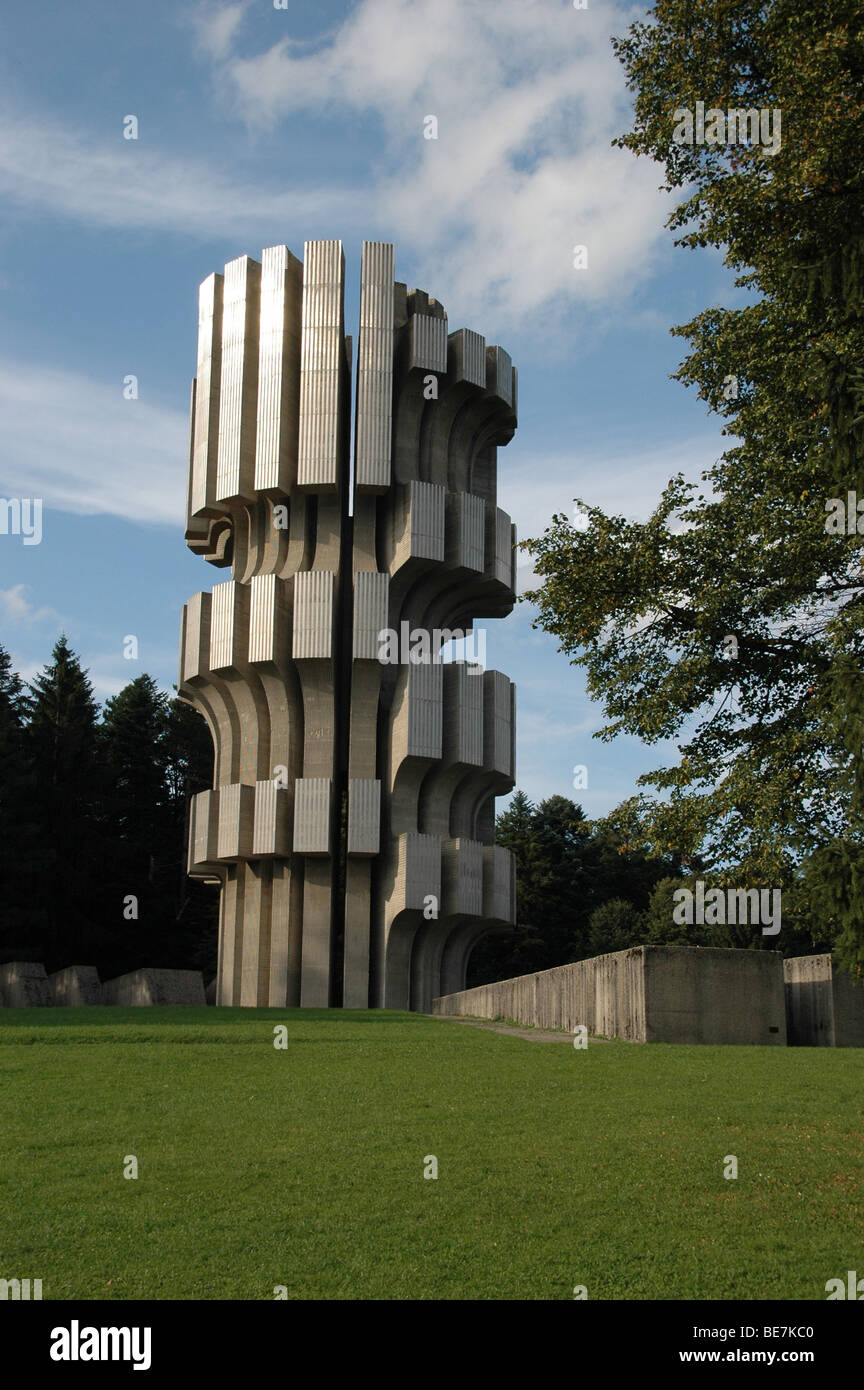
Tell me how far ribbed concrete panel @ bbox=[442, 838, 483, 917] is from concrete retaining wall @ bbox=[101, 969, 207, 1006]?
874cm

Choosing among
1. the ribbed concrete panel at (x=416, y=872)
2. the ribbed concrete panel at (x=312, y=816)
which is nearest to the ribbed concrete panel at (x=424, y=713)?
the ribbed concrete panel at (x=416, y=872)

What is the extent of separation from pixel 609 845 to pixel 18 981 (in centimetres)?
3600

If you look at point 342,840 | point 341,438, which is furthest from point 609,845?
point 341,438

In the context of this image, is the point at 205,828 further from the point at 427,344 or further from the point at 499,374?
the point at 499,374

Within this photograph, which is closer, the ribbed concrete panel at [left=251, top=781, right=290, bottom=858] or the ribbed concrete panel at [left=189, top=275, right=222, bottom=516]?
the ribbed concrete panel at [left=251, top=781, right=290, bottom=858]

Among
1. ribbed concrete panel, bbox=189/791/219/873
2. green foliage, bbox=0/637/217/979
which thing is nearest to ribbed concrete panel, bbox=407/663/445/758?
ribbed concrete panel, bbox=189/791/219/873

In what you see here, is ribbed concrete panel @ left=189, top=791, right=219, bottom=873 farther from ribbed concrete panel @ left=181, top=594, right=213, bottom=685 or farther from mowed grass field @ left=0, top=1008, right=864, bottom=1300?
mowed grass field @ left=0, top=1008, right=864, bottom=1300

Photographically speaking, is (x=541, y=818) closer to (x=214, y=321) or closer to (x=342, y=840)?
(x=342, y=840)

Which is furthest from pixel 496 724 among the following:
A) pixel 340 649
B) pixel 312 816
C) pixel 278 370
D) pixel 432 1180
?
pixel 432 1180

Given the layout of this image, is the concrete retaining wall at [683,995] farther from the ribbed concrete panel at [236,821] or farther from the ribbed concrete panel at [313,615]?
the ribbed concrete panel at [236,821]

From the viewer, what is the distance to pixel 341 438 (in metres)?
40.9

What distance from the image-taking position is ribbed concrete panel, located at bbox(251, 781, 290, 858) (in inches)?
1490

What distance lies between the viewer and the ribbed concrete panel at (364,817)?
3762 cm

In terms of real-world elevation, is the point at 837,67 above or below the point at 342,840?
above
